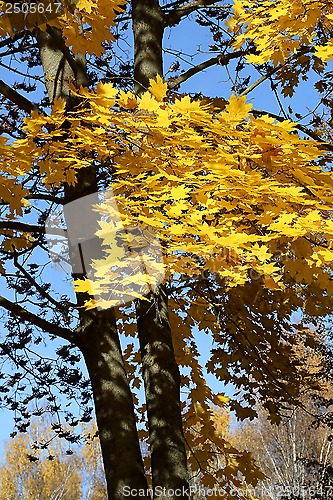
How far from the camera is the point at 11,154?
9.87ft

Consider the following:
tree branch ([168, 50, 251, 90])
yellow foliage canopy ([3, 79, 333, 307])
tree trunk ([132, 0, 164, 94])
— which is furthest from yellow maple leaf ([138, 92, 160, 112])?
tree branch ([168, 50, 251, 90])

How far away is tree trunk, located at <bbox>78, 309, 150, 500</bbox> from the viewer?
3465 millimetres

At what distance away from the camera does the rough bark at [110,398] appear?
3.48m

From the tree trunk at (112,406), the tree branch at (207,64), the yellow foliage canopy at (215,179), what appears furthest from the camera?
the tree branch at (207,64)

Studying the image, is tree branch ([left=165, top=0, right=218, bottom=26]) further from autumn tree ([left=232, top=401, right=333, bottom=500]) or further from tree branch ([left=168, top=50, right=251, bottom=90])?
autumn tree ([left=232, top=401, right=333, bottom=500])

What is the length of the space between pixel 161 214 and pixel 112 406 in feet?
5.19

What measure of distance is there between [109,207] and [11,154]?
0.61 metres

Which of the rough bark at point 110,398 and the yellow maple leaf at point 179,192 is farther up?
the yellow maple leaf at point 179,192

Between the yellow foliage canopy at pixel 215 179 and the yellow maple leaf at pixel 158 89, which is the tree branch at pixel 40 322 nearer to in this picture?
the yellow foliage canopy at pixel 215 179

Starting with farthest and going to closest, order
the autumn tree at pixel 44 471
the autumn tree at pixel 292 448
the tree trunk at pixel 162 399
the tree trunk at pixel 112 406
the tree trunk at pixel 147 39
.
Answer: the autumn tree at pixel 44 471, the autumn tree at pixel 292 448, the tree trunk at pixel 147 39, the tree trunk at pixel 162 399, the tree trunk at pixel 112 406

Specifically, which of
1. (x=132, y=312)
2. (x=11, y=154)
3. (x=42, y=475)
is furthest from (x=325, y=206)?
(x=42, y=475)

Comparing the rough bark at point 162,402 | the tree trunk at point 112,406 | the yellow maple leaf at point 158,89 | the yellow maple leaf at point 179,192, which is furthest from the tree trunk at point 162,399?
the yellow maple leaf at point 158,89

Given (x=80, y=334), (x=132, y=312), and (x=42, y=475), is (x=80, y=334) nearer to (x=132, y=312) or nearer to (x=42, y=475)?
(x=132, y=312)

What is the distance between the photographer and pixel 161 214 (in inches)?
105
